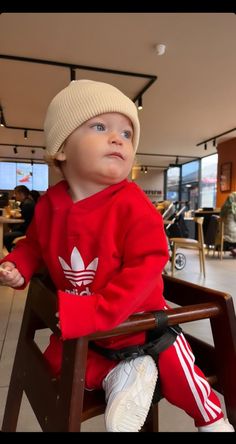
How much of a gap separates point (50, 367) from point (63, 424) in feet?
0.51

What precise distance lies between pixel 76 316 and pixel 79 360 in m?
0.07

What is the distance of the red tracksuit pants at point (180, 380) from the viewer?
A: 0.62 metres

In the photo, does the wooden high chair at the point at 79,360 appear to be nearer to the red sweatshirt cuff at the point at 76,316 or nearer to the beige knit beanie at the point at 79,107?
the red sweatshirt cuff at the point at 76,316

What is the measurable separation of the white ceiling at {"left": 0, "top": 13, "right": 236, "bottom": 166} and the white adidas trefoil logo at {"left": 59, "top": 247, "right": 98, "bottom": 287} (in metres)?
2.84

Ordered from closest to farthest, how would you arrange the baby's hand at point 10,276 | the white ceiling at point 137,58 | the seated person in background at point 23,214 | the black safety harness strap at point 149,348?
the black safety harness strap at point 149,348
the baby's hand at point 10,276
the white ceiling at point 137,58
the seated person in background at point 23,214

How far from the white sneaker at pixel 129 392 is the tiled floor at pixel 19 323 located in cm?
59

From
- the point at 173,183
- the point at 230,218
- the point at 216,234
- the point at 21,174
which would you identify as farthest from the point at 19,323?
the point at 173,183

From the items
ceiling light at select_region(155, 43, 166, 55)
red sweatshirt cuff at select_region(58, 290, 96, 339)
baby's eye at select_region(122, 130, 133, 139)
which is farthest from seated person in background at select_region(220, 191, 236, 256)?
red sweatshirt cuff at select_region(58, 290, 96, 339)

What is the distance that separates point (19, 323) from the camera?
215 cm

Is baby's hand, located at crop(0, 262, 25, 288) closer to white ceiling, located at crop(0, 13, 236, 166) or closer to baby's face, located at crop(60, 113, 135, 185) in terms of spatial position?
baby's face, located at crop(60, 113, 135, 185)

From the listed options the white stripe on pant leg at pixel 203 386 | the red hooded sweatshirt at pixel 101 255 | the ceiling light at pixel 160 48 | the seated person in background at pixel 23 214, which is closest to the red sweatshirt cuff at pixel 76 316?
the red hooded sweatshirt at pixel 101 255

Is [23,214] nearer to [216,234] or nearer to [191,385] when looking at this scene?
[216,234]

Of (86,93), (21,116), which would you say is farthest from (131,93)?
(86,93)

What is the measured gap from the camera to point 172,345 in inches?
24.9
